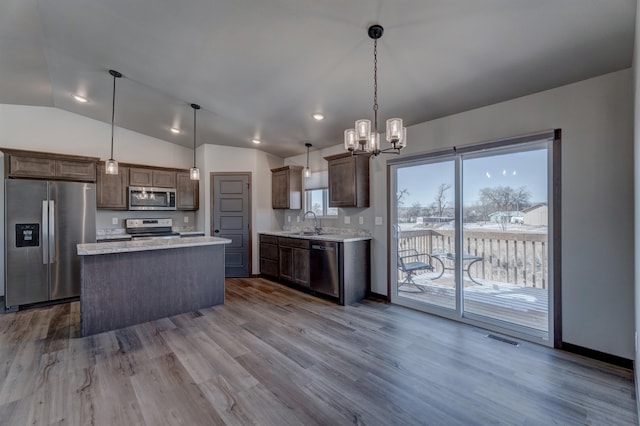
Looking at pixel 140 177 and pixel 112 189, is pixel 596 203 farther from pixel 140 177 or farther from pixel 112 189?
pixel 112 189

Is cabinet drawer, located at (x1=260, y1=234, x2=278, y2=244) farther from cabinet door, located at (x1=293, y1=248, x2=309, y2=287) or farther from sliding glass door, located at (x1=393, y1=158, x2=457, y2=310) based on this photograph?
sliding glass door, located at (x1=393, y1=158, x2=457, y2=310)

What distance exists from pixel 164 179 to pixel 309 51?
13.6 feet

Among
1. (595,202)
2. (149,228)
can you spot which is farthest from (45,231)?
(595,202)

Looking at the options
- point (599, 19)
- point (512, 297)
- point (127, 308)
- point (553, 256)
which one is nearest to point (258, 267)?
point (127, 308)

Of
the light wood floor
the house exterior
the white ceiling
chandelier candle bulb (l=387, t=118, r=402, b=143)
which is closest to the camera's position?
the light wood floor

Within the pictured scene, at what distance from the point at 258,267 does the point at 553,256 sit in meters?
4.58

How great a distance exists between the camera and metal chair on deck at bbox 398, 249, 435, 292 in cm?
388

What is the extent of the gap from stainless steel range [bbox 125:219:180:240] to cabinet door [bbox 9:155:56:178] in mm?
1335

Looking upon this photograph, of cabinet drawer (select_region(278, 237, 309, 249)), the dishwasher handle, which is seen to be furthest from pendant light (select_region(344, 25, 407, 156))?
cabinet drawer (select_region(278, 237, 309, 249))

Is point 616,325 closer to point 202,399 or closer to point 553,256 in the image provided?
point 553,256

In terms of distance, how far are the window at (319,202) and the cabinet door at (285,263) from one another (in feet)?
3.07

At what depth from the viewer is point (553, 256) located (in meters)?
2.72

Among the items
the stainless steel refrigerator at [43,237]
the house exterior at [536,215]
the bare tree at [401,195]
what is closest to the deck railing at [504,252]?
the house exterior at [536,215]

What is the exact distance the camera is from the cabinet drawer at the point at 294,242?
459cm
